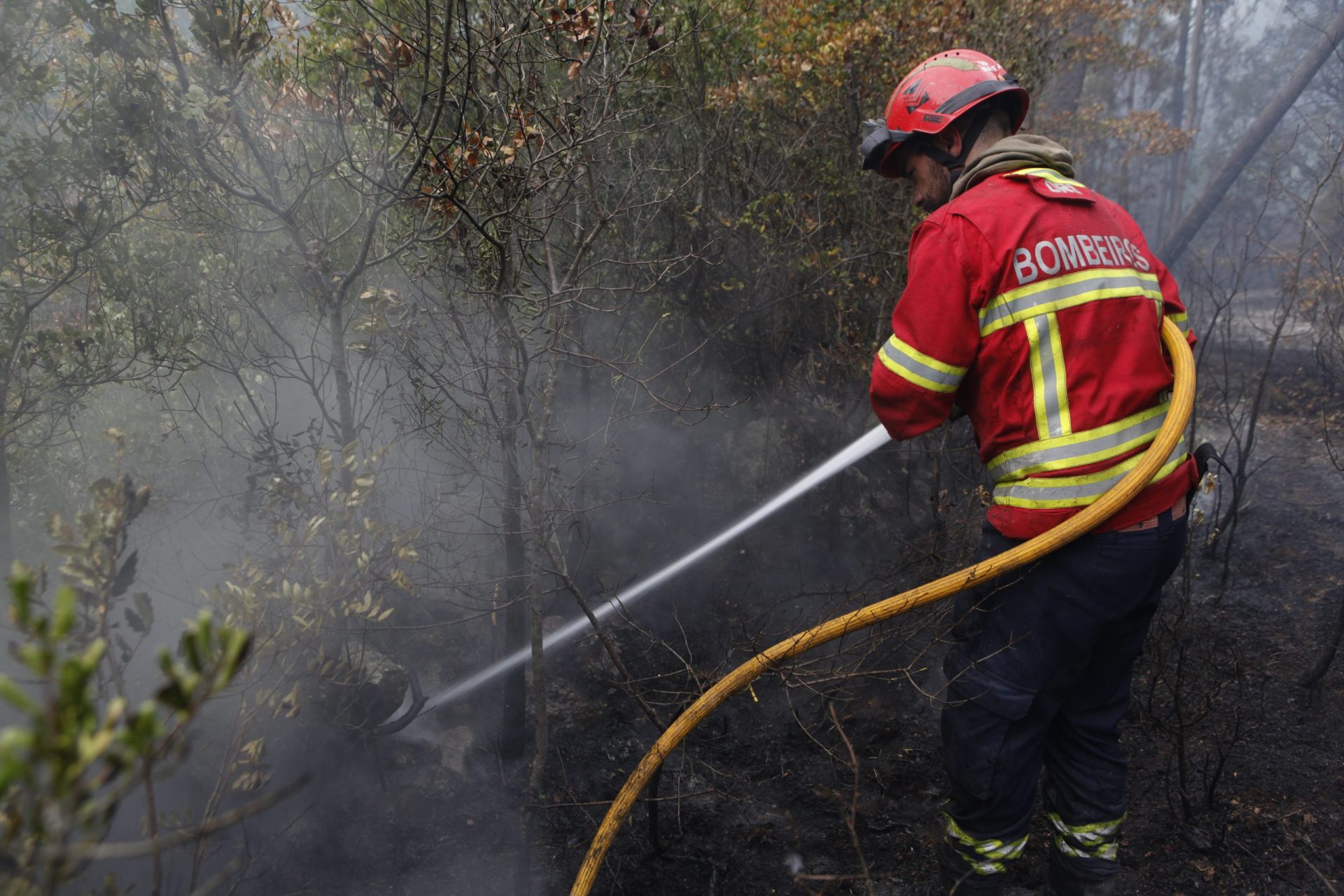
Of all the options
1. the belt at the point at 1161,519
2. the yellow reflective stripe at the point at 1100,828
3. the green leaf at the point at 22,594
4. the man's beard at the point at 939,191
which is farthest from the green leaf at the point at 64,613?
the yellow reflective stripe at the point at 1100,828

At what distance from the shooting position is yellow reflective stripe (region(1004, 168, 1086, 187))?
2.43 metres

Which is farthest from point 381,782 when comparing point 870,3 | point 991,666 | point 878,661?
point 870,3

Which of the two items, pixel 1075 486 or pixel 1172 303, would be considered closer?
pixel 1075 486

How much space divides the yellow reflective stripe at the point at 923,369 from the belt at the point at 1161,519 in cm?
64

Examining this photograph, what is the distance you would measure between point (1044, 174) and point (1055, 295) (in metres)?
0.43

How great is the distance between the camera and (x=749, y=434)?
6.59 metres

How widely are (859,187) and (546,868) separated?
4.04 m

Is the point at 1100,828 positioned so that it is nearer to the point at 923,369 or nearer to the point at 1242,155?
the point at 923,369

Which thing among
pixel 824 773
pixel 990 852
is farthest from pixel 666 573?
pixel 990 852

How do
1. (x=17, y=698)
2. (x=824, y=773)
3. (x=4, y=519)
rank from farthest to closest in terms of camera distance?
(x=4, y=519) < (x=824, y=773) < (x=17, y=698)

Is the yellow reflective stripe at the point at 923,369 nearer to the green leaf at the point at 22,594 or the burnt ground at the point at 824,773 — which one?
the burnt ground at the point at 824,773

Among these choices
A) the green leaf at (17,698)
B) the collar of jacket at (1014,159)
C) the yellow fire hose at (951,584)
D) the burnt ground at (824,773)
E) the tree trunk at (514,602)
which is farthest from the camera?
the tree trunk at (514,602)

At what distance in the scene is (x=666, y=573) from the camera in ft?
18.5

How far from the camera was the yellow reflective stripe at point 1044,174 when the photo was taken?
7.97 ft
